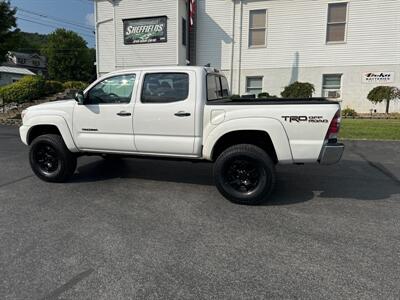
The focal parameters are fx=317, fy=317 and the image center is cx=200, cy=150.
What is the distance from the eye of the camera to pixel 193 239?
12.0ft

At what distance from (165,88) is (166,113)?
0.44 metres

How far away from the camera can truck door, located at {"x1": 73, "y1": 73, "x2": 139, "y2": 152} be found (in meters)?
5.28

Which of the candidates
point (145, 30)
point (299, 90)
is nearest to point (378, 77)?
point (299, 90)

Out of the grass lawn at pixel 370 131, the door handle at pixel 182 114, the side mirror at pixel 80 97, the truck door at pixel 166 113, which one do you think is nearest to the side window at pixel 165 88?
the truck door at pixel 166 113

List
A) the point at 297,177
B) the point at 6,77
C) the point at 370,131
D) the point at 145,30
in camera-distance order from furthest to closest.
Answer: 1. the point at 6,77
2. the point at 145,30
3. the point at 370,131
4. the point at 297,177

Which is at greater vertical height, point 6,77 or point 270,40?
point 6,77

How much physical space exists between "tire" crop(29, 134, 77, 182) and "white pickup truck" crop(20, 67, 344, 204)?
0.06 ft

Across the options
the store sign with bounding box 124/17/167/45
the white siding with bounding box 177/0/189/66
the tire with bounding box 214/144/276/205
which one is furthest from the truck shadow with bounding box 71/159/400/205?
the store sign with bounding box 124/17/167/45

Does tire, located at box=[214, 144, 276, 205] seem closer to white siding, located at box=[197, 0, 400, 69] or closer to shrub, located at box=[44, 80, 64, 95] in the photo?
white siding, located at box=[197, 0, 400, 69]

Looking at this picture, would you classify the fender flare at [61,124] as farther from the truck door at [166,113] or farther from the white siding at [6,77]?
the white siding at [6,77]

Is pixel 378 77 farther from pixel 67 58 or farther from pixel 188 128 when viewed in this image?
pixel 67 58

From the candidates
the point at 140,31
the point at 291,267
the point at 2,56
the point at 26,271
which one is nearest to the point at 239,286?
the point at 291,267

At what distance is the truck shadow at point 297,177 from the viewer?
206 inches

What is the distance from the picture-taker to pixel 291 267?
3.07 meters
